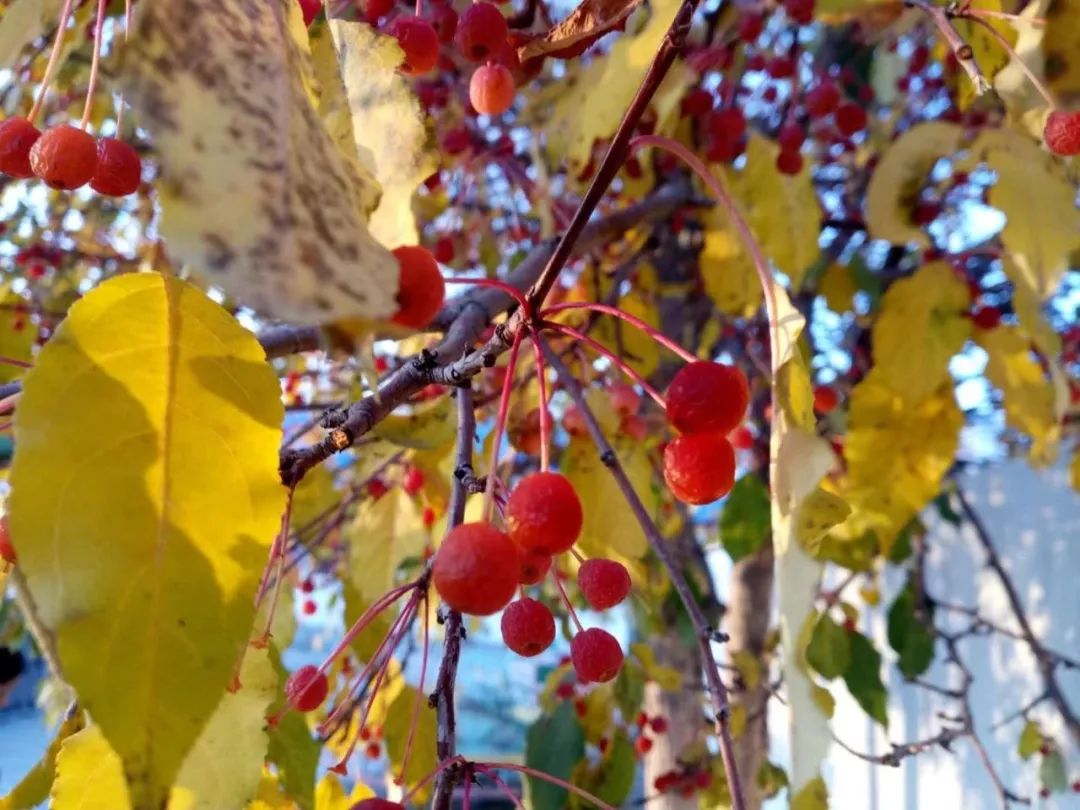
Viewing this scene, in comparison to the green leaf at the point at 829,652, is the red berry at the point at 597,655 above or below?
below

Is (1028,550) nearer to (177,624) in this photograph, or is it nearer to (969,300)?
(969,300)

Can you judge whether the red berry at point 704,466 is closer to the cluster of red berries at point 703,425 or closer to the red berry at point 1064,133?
the cluster of red berries at point 703,425

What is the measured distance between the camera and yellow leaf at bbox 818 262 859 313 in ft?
4.20

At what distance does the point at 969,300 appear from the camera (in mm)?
988

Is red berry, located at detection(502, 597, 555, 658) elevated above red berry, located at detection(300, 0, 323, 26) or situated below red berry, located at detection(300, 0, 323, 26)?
below

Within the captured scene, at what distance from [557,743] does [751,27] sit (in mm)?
1037

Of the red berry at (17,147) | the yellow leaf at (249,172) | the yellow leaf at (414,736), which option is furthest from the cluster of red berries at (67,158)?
the yellow leaf at (414,736)

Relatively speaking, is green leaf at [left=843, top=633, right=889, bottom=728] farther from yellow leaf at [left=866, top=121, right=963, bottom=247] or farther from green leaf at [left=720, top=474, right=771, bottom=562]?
yellow leaf at [left=866, top=121, right=963, bottom=247]

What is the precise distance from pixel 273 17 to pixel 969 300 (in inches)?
36.9

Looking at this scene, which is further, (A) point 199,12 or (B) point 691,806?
(B) point 691,806

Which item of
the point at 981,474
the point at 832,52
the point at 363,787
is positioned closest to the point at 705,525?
the point at 981,474

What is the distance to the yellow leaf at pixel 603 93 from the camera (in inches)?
20.5

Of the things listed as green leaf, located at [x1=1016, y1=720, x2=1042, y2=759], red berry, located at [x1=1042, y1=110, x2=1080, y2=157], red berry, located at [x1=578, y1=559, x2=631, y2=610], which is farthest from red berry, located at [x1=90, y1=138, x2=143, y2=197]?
green leaf, located at [x1=1016, y1=720, x2=1042, y2=759]

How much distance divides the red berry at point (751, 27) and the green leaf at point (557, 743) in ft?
3.26
